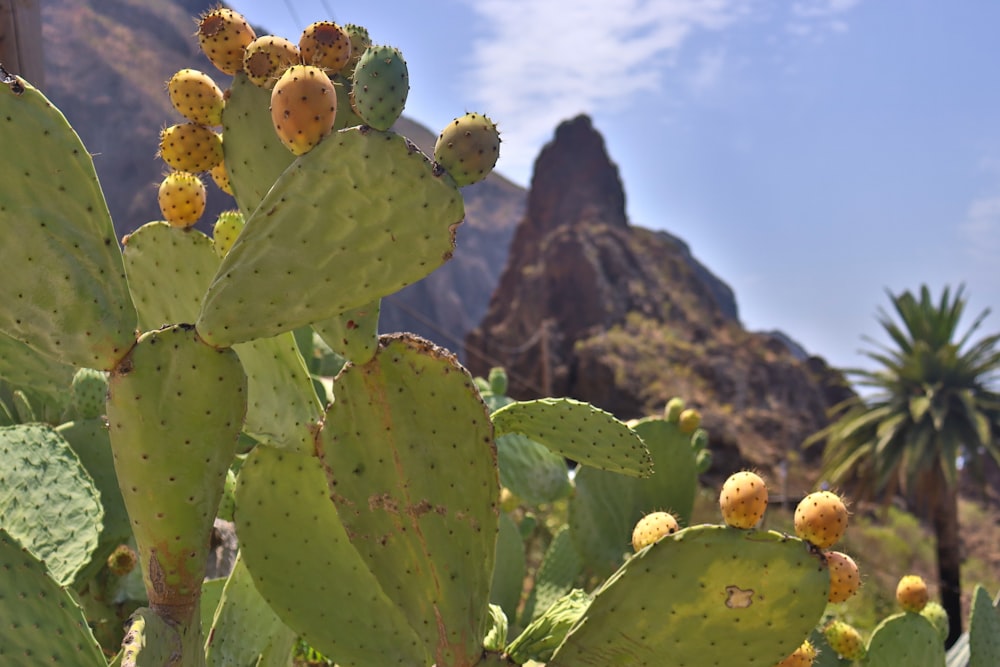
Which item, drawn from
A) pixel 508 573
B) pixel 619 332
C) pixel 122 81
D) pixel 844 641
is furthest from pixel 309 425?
pixel 122 81

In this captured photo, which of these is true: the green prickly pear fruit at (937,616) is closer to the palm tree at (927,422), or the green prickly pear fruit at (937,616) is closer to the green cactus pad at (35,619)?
the green cactus pad at (35,619)

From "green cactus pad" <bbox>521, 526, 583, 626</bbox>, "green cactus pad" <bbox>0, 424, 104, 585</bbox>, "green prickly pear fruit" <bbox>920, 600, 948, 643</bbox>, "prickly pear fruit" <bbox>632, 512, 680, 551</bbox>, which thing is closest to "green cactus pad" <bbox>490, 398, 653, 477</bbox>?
"prickly pear fruit" <bbox>632, 512, 680, 551</bbox>

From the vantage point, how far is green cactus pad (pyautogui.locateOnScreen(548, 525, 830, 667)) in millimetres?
1340

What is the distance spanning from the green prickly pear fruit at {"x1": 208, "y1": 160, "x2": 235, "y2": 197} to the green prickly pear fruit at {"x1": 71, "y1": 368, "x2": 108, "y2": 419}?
1001 millimetres

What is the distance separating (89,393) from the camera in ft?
8.07

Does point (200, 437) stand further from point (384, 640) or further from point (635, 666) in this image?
point (635, 666)

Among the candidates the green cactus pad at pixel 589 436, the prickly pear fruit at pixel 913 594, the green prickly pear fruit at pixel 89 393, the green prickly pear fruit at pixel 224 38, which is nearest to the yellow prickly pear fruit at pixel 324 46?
the green prickly pear fruit at pixel 224 38

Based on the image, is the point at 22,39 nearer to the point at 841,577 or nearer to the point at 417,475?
the point at 417,475

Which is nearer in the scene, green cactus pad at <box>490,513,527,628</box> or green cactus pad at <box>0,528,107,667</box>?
green cactus pad at <box>0,528,107,667</box>

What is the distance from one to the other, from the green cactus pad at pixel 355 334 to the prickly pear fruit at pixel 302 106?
28 centimetres

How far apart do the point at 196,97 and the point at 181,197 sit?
0.70 feet

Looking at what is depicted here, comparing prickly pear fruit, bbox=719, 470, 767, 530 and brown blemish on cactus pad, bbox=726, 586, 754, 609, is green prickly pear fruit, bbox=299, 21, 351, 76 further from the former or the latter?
brown blemish on cactus pad, bbox=726, 586, 754, 609

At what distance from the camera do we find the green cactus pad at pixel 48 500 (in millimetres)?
1785

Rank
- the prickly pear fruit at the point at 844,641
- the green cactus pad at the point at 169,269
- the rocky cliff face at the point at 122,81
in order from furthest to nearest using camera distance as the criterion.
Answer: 1. the rocky cliff face at the point at 122,81
2. the prickly pear fruit at the point at 844,641
3. the green cactus pad at the point at 169,269
